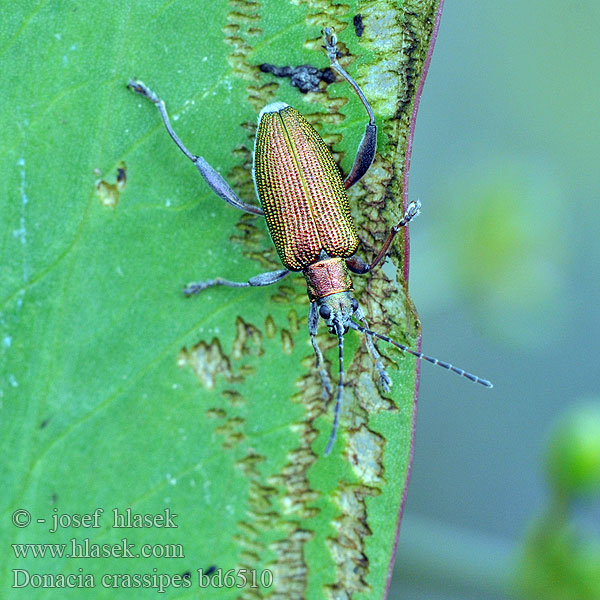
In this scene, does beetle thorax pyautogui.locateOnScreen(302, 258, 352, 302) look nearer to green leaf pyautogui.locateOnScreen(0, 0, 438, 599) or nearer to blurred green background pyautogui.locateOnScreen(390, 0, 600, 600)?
green leaf pyautogui.locateOnScreen(0, 0, 438, 599)

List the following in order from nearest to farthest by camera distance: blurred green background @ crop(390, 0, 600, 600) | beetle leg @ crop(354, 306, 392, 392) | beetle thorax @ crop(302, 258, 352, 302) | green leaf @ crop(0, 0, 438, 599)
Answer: green leaf @ crop(0, 0, 438, 599)
beetle leg @ crop(354, 306, 392, 392)
beetle thorax @ crop(302, 258, 352, 302)
blurred green background @ crop(390, 0, 600, 600)

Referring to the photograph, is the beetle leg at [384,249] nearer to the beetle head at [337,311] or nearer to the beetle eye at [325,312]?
the beetle head at [337,311]

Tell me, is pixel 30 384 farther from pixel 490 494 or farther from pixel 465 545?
pixel 490 494

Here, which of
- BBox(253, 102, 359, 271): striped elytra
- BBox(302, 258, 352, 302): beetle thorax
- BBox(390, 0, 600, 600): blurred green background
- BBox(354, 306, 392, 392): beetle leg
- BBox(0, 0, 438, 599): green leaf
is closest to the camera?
BBox(0, 0, 438, 599): green leaf

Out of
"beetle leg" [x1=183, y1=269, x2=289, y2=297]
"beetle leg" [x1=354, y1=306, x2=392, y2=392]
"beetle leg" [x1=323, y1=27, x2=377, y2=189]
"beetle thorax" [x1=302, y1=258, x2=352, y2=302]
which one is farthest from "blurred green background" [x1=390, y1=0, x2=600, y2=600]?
"beetle leg" [x1=323, y1=27, x2=377, y2=189]

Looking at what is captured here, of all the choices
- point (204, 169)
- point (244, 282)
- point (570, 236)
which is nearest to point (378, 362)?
point (244, 282)

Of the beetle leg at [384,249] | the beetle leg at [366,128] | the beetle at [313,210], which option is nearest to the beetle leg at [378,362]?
the beetle at [313,210]

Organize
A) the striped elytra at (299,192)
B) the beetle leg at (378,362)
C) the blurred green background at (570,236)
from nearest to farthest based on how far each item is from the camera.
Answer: the beetle leg at (378,362) → the striped elytra at (299,192) → the blurred green background at (570,236)
